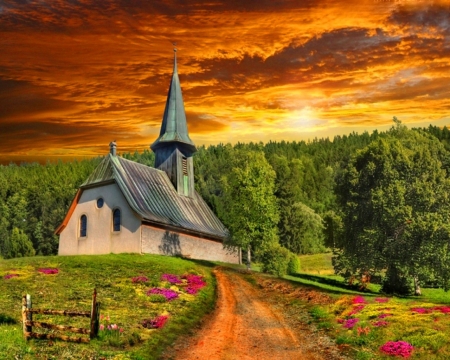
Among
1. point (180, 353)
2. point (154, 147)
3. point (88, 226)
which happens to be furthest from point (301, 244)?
point (180, 353)

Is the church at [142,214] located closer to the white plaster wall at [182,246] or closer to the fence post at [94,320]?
the white plaster wall at [182,246]

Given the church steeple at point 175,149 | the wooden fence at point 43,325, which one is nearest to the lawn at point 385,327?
the wooden fence at point 43,325

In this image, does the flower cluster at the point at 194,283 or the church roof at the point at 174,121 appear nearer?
the flower cluster at the point at 194,283

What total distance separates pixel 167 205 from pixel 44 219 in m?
66.4

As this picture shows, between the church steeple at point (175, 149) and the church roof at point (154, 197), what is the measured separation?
47.7 inches

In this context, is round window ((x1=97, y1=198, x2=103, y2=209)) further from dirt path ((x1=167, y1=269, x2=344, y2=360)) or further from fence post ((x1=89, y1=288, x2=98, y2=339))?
fence post ((x1=89, y1=288, x2=98, y2=339))

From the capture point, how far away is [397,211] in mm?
40312

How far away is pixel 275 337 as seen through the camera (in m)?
25.9

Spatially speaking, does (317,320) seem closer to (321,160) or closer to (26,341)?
(26,341)

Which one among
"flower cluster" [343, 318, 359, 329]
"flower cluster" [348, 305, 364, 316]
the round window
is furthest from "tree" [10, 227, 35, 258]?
"flower cluster" [343, 318, 359, 329]

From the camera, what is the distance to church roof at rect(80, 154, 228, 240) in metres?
56.2

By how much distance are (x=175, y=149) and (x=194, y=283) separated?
30.2 m

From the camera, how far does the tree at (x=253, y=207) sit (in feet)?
180

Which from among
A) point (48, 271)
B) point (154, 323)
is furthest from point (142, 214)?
point (154, 323)
